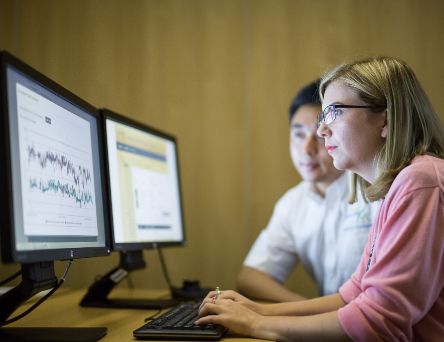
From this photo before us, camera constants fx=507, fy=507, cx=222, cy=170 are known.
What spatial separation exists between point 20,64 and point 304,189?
1366mm

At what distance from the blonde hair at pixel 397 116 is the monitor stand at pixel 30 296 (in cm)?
69

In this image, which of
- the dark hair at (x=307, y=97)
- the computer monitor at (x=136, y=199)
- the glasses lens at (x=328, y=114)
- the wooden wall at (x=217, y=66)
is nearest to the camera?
the glasses lens at (x=328, y=114)

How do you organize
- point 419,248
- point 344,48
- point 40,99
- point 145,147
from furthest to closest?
point 344,48 < point 145,147 < point 40,99 < point 419,248

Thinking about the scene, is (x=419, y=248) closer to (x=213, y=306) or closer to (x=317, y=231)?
(x=213, y=306)

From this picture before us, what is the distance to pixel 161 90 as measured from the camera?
2322 mm

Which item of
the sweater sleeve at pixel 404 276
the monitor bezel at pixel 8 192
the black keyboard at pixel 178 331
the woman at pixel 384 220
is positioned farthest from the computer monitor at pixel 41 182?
the sweater sleeve at pixel 404 276

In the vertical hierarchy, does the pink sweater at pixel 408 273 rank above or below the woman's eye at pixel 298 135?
below

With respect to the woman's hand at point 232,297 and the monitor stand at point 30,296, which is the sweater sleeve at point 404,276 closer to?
the woman's hand at point 232,297

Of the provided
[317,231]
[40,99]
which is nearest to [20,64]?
[40,99]

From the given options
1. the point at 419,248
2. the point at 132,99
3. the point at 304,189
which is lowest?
the point at 419,248

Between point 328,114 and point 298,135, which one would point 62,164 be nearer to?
point 328,114

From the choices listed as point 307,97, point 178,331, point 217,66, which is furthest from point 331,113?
point 217,66

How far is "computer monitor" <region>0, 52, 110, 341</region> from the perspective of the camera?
0.86 m

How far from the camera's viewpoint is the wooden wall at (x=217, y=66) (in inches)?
87.8
